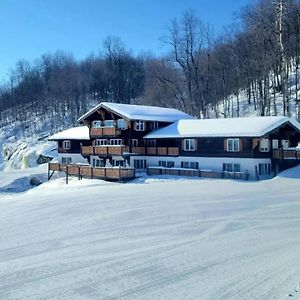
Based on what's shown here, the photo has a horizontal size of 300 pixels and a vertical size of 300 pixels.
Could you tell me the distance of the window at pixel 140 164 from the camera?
39500 mm

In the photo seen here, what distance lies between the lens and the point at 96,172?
37.2 meters

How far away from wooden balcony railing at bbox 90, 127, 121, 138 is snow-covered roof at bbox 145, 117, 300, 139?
→ 10.8ft

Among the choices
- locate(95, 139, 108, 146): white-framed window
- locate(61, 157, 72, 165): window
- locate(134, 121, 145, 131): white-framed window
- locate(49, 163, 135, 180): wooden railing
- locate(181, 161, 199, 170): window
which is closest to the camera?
locate(49, 163, 135, 180): wooden railing

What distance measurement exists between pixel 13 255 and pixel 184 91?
5422 centimetres

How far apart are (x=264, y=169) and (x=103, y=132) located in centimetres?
1648

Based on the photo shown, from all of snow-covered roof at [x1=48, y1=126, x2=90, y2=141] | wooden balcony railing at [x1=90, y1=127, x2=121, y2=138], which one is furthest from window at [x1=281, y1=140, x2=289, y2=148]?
snow-covered roof at [x1=48, y1=126, x2=90, y2=141]

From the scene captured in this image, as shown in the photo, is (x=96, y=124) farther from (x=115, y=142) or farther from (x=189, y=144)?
(x=189, y=144)

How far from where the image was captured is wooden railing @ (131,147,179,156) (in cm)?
3741

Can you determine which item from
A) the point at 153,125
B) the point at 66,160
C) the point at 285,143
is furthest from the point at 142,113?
the point at 285,143

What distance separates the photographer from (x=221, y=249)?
12047 millimetres

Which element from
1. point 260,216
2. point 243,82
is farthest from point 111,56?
Result: point 260,216

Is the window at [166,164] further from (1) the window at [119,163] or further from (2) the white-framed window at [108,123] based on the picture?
(2) the white-framed window at [108,123]

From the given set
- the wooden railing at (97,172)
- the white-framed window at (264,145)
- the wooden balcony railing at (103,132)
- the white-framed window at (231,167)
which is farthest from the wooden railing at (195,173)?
the wooden balcony railing at (103,132)

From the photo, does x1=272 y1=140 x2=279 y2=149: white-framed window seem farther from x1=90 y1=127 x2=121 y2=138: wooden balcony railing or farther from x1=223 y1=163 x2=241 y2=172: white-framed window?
x1=90 y1=127 x2=121 y2=138: wooden balcony railing
